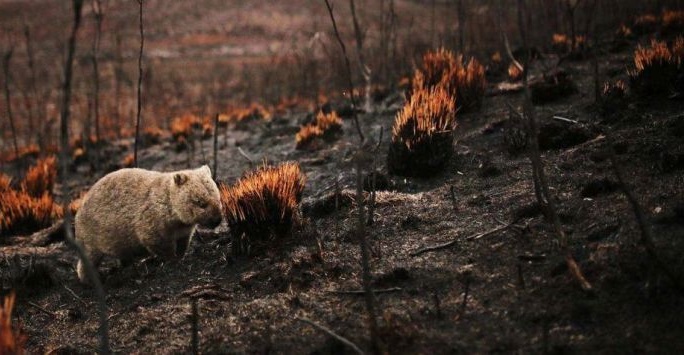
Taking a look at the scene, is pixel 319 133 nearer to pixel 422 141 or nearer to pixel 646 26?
pixel 422 141

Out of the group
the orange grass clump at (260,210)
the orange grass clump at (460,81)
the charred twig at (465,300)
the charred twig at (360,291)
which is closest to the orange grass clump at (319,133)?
the orange grass clump at (460,81)

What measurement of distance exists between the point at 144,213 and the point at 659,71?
5.04m

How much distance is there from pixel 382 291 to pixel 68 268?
321 cm

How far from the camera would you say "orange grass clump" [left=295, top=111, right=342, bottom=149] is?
7.23 m

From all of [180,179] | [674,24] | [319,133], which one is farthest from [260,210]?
[674,24]

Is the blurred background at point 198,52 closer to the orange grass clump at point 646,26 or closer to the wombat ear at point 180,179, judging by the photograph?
the orange grass clump at point 646,26

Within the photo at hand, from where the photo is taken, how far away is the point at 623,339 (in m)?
1.99

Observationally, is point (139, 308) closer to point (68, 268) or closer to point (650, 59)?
point (68, 268)

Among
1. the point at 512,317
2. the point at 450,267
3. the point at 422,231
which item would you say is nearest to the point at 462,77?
the point at 422,231

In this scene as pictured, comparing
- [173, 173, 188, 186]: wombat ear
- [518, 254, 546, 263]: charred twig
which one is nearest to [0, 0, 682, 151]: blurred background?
[173, 173, 188, 186]: wombat ear

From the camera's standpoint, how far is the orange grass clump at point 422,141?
4.68 metres

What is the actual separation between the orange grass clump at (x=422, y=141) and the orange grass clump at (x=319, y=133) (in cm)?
241

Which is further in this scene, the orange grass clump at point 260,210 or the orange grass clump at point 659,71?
the orange grass clump at point 659,71

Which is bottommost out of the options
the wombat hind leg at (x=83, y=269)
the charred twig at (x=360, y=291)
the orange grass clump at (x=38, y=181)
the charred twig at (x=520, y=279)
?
the orange grass clump at (x=38, y=181)
